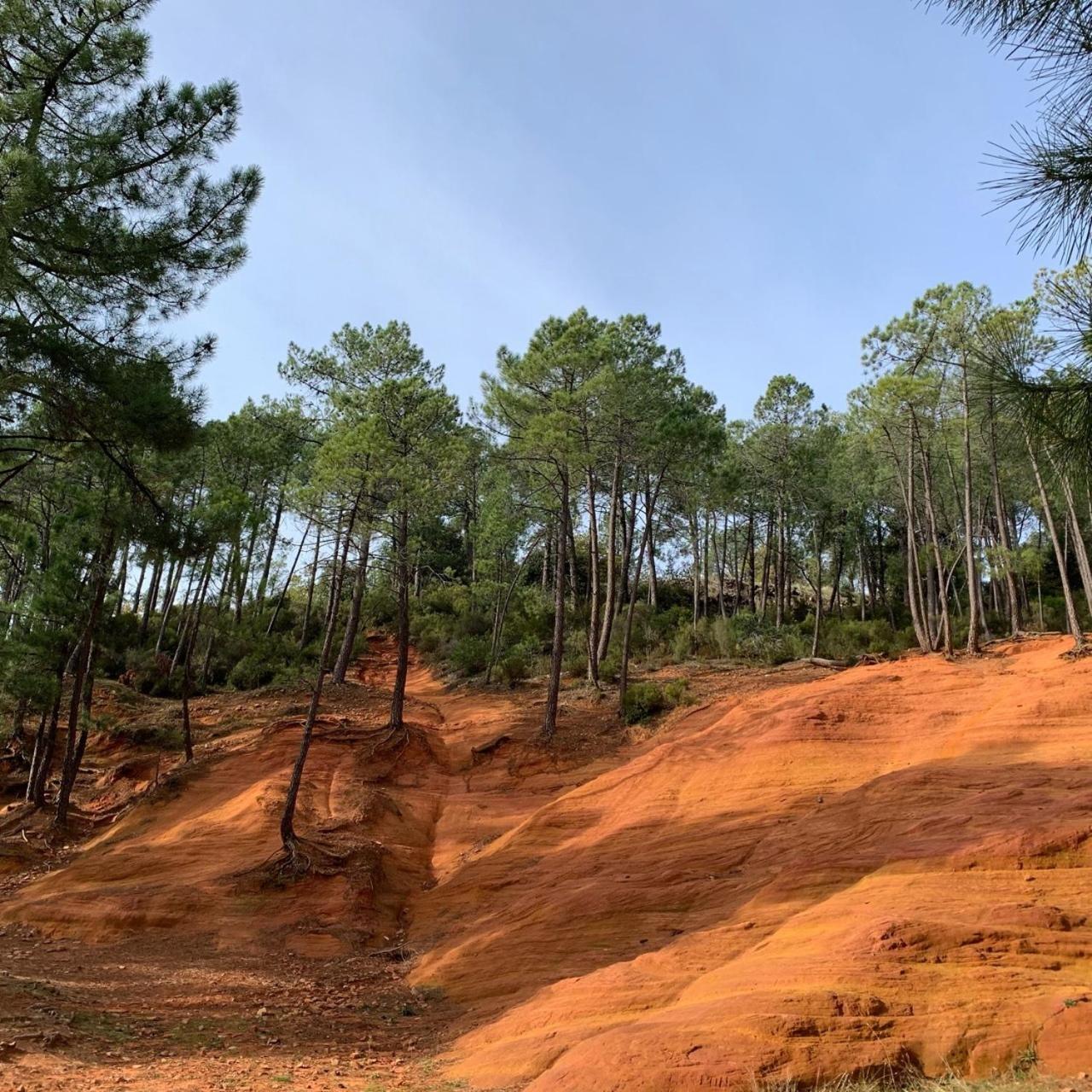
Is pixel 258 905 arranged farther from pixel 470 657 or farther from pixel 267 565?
pixel 267 565

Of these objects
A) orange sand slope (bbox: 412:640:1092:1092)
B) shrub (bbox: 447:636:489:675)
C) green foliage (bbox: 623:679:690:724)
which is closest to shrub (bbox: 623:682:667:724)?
green foliage (bbox: 623:679:690:724)

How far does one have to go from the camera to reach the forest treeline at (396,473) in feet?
31.3

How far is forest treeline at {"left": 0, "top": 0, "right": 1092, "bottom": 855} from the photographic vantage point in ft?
31.3

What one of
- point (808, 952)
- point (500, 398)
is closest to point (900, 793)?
point (808, 952)

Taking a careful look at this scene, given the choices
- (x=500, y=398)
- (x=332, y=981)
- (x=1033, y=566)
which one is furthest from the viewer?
(x=1033, y=566)

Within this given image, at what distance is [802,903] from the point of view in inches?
333

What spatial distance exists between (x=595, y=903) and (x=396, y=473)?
386 inches

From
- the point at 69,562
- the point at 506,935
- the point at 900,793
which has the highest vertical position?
the point at 69,562

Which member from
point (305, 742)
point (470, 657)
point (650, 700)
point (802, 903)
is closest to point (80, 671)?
point (305, 742)

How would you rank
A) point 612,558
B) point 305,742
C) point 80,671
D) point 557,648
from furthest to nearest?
point 612,558 → point 557,648 → point 80,671 → point 305,742

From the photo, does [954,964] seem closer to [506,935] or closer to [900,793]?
[900,793]

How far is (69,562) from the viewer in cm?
1658

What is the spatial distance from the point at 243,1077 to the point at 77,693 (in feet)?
42.6

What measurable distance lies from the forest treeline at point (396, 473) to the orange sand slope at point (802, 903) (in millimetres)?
3848
